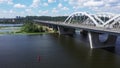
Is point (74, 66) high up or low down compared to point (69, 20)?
down

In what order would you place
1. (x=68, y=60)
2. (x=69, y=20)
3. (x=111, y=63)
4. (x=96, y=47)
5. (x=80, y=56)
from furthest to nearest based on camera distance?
(x=69, y=20) → (x=96, y=47) → (x=80, y=56) → (x=68, y=60) → (x=111, y=63)

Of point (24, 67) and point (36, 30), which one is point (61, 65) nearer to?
point (24, 67)

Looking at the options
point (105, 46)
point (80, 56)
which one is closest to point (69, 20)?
point (105, 46)

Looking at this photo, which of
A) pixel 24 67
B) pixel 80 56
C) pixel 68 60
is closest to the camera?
pixel 24 67

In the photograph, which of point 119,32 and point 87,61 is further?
point 119,32

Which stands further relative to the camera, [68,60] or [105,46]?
[105,46]

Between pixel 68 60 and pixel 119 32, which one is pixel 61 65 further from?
pixel 119 32

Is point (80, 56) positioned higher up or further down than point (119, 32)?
further down

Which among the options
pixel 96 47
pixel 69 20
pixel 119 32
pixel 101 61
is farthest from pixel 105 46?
pixel 69 20

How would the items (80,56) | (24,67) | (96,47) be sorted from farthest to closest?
(96,47), (80,56), (24,67)
